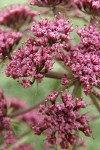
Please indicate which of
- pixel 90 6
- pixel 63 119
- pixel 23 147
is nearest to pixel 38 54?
pixel 63 119

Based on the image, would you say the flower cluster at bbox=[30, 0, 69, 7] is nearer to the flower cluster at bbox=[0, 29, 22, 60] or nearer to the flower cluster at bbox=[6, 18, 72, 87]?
the flower cluster at bbox=[0, 29, 22, 60]

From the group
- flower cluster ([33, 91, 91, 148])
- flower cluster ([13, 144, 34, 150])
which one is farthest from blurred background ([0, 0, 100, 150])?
flower cluster ([33, 91, 91, 148])

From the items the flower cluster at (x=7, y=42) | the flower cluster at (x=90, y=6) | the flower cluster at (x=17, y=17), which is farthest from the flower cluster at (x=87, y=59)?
the flower cluster at (x=17, y=17)

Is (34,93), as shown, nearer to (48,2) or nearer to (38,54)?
(48,2)

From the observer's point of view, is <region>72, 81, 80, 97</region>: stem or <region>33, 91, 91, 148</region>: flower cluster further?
<region>72, 81, 80, 97</region>: stem

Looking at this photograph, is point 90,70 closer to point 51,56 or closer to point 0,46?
point 51,56

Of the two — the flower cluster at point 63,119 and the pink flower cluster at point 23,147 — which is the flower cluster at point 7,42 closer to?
the flower cluster at point 63,119
